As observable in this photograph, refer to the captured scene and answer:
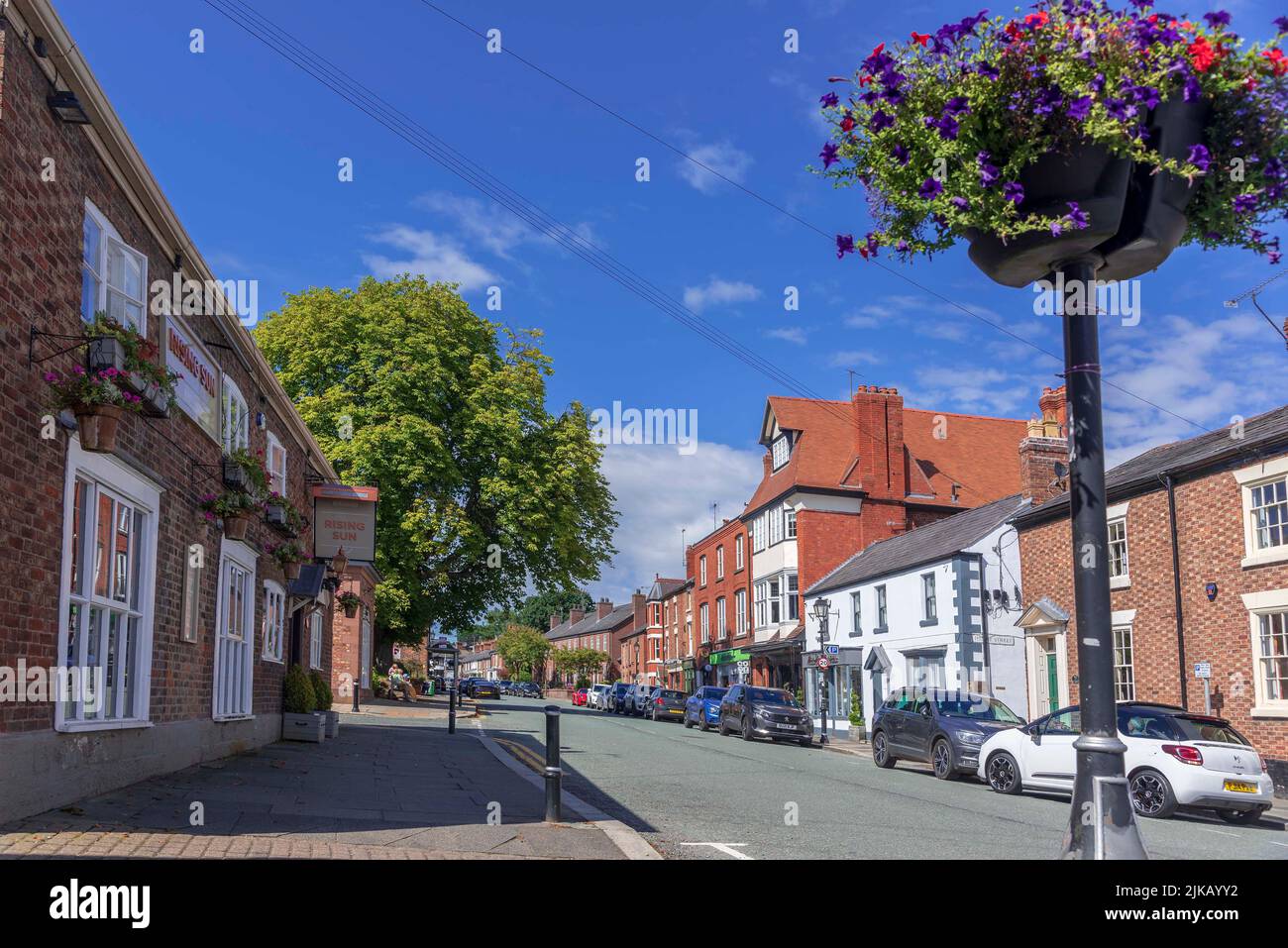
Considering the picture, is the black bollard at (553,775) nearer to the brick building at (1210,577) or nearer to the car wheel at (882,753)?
the brick building at (1210,577)

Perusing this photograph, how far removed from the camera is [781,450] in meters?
45.9

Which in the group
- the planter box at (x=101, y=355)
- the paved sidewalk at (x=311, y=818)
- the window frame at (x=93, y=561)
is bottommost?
the paved sidewalk at (x=311, y=818)

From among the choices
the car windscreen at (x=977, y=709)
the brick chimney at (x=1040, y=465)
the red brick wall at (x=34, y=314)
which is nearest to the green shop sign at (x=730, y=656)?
the brick chimney at (x=1040, y=465)

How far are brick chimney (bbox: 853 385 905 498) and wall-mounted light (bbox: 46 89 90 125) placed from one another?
36.2 metres

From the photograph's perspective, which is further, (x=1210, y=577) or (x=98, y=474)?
(x=1210, y=577)

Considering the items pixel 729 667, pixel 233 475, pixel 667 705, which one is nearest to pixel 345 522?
pixel 233 475

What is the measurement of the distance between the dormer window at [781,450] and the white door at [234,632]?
3075 cm

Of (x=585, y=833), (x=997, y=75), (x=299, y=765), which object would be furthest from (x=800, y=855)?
(x=299, y=765)

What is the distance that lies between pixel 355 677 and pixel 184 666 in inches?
905

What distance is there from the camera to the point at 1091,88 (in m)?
4.50

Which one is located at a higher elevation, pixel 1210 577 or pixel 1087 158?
pixel 1087 158

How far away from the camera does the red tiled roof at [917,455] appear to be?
43469 mm

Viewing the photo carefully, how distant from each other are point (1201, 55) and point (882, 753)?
18596 mm

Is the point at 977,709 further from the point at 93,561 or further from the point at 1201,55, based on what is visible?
the point at 1201,55
